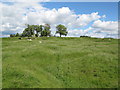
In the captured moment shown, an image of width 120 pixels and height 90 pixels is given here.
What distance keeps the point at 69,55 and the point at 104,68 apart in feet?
30.5

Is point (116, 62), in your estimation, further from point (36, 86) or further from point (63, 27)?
point (63, 27)

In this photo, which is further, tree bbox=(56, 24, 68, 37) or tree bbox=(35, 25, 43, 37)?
tree bbox=(35, 25, 43, 37)

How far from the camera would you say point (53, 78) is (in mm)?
16250

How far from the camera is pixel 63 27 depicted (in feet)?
413

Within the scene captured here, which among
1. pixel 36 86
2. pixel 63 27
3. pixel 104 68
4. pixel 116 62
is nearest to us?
pixel 36 86

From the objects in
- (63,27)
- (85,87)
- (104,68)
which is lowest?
(85,87)

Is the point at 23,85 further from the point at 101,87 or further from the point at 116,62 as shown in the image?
the point at 116,62

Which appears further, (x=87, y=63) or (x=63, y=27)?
(x=63, y=27)

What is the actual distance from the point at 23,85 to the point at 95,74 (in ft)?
32.4

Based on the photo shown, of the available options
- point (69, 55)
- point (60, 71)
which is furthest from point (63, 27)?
point (60, 71)

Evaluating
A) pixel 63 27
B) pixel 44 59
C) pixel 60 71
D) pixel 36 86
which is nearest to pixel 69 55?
pixel 44 59

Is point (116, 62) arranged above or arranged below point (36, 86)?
above

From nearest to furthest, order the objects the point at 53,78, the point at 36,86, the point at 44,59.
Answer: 1. the point at 36,86
2. the point at 53,78
3. the point at 44,59

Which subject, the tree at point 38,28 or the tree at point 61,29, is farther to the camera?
the tree at point 38,28
